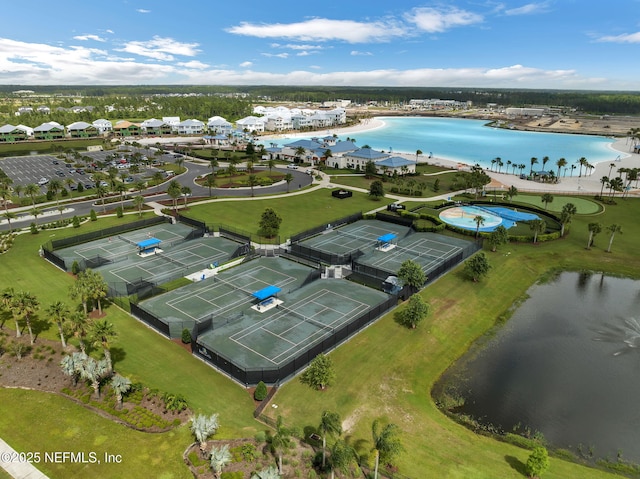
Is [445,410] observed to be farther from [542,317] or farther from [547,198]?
[547,198]

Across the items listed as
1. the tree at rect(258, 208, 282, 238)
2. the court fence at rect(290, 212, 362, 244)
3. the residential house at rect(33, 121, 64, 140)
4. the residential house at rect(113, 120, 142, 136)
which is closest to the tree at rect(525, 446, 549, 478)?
the court fence at rect(290, 212, 362, 244)

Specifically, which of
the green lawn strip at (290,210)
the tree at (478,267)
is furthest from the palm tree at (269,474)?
the green lawn strip at (290,210)

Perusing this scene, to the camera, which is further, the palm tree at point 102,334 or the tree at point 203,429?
the palm tree at point 102,334

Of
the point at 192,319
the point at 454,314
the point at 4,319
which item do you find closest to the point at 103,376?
the point at 192,319

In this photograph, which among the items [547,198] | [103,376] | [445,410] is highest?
[547,198]

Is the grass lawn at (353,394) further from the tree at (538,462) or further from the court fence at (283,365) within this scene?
the tree at (538,462)

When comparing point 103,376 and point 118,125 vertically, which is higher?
point 118,125
